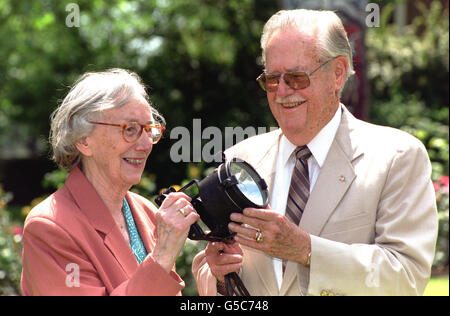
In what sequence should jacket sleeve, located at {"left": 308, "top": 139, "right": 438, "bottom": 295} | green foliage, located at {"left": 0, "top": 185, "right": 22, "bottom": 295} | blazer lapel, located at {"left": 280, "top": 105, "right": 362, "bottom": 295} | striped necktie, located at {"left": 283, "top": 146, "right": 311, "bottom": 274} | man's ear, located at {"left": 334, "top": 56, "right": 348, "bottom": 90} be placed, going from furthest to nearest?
1. green foliage, located at {"left": 0, "top": 185, "right": 22, "bottom": 295}
2. man's ear, located at {"left": 334, "top": 56, "right": 348, "bottom": 90}
3. striped necktie, located at {"left": 283, "top": 146, "right": 311, "bottom": 274}
4. blazer lapel, located at {"left": 280, "top": 105, "right": 362, "bottom": 295}
5. jacket sleeve, located at {"left": 308, "top": 139, "right": 438, "bottom": 295}

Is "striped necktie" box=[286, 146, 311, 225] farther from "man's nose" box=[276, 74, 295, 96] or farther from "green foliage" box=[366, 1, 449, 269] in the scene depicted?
"green foliage" box=[366, 1, 449, 269]

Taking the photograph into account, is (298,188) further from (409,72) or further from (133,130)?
(409,72)

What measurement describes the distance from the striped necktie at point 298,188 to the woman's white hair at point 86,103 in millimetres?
821

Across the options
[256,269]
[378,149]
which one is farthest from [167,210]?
[378,149]

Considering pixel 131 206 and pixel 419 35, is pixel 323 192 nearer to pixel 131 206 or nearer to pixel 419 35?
pixel 131 206

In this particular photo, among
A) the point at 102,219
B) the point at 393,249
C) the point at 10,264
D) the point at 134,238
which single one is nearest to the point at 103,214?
the point at 102,219

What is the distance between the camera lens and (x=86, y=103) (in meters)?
2.82

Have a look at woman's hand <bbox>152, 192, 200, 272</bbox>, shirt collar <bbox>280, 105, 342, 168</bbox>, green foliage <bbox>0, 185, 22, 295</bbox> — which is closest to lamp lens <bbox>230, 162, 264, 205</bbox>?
woman's hand <bbox>152, 192, 200, 272</bbox>

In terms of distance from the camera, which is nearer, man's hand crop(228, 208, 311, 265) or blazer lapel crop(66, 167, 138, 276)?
man's hand crop(228, 208, 311, 265)

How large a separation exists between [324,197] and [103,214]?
3.32 feet

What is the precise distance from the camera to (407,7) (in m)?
15.4

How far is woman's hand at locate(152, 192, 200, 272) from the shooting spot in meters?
2.47

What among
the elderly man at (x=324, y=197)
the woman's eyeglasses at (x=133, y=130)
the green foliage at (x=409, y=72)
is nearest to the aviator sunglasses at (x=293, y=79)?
the elderly man at (x=324, y=197)

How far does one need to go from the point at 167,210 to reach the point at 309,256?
63 centimetres
